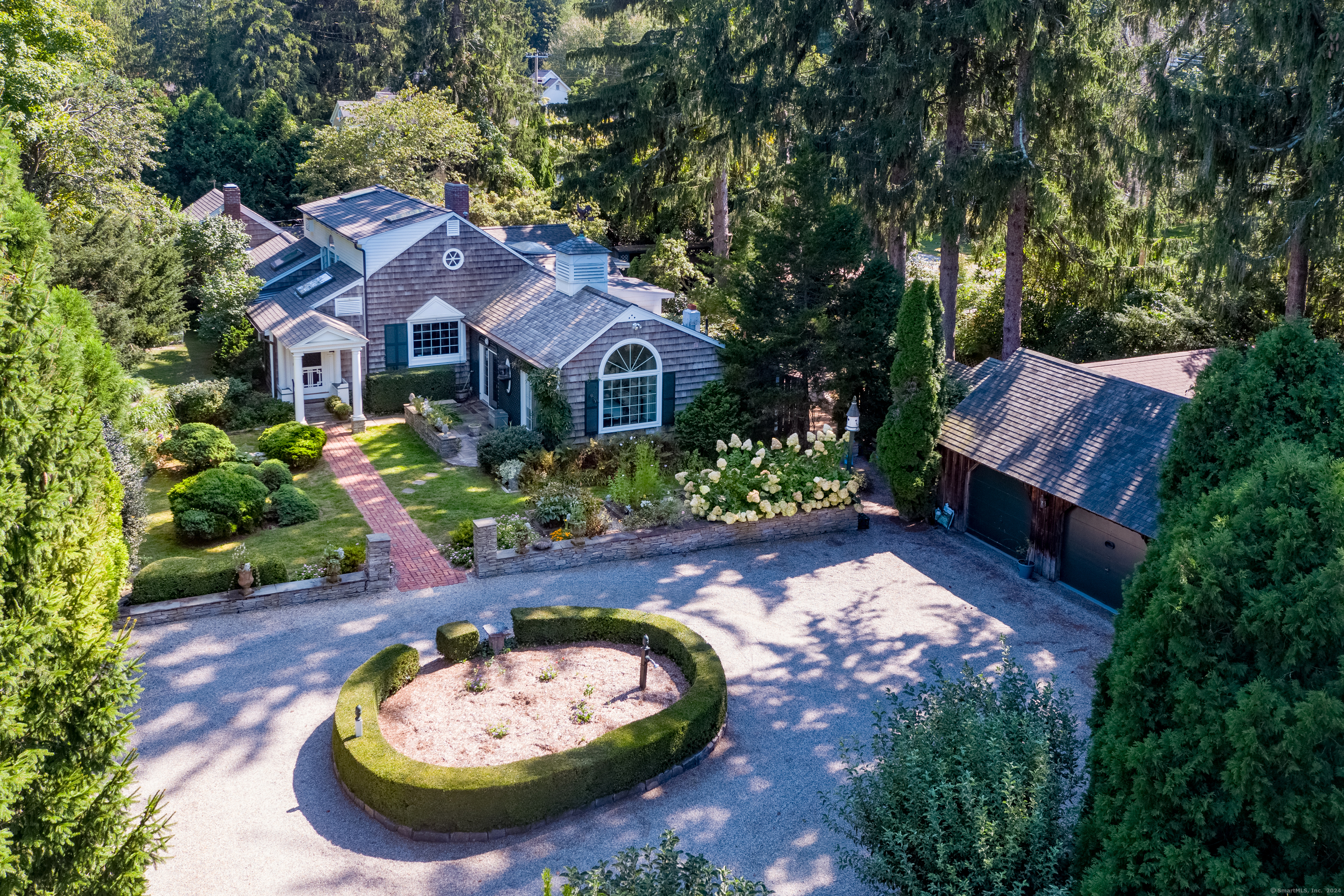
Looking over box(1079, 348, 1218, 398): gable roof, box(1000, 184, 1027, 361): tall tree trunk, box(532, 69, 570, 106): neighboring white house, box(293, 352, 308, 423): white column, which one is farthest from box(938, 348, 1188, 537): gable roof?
box(532, 69, 570, 106): neighboring white house

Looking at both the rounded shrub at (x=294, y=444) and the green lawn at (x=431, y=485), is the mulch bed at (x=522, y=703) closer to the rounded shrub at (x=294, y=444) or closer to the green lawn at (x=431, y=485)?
the green lawn at (x=431, y=485)

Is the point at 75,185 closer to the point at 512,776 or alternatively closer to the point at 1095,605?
the point at 512,776

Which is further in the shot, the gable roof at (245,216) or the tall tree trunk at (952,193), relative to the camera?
the gable roof at (245,216)

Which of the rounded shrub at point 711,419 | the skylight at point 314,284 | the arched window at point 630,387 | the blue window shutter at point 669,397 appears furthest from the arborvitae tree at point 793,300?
the skylight at point 314,284

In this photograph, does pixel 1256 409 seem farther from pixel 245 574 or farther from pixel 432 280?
pixel 432 280

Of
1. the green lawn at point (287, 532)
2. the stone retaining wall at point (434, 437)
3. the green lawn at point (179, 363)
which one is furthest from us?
the green lawn at point (179, 363)

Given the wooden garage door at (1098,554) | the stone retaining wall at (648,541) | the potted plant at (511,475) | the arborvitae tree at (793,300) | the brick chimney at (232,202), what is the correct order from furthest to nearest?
the brick chimney at (232,202) < the potted plant at (511,475) < the arborvitae tree at (793,300) < the stone retaining wall at (648,541) < the wooden garage door at (1098,554)

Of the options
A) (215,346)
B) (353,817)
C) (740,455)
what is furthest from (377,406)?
(353,817)
